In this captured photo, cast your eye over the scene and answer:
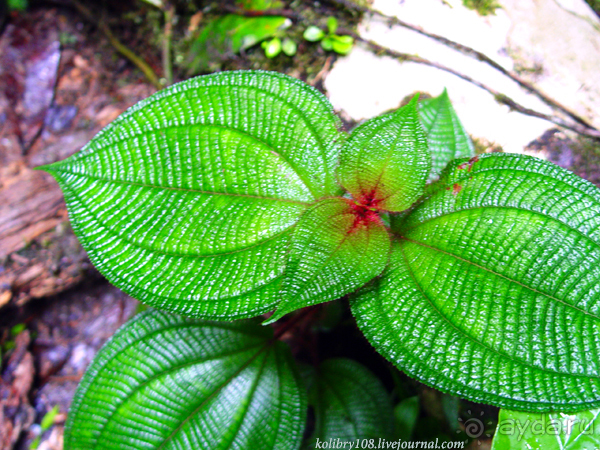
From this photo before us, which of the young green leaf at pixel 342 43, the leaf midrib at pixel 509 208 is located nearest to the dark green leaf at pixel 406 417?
the leaf midrib at pixel 509 208

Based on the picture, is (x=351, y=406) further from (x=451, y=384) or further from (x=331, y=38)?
(x=331, y=38)

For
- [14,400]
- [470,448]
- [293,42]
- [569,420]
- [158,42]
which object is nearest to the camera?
[569,420]

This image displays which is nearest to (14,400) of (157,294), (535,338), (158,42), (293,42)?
(157,294)

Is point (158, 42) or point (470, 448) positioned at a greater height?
point (158, 42)

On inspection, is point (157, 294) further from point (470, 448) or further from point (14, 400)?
point (14, 400)

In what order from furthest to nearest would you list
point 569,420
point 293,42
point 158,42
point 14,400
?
point 158,42, point 14,400, point 293,42, point 569,420

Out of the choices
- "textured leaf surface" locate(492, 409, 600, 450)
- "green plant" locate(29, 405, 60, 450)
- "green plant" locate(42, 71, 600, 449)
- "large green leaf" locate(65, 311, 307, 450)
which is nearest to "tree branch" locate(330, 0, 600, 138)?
"green plant" locate(42, 71, 600, 449)

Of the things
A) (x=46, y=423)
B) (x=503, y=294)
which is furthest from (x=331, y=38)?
(x=46, y=423)
